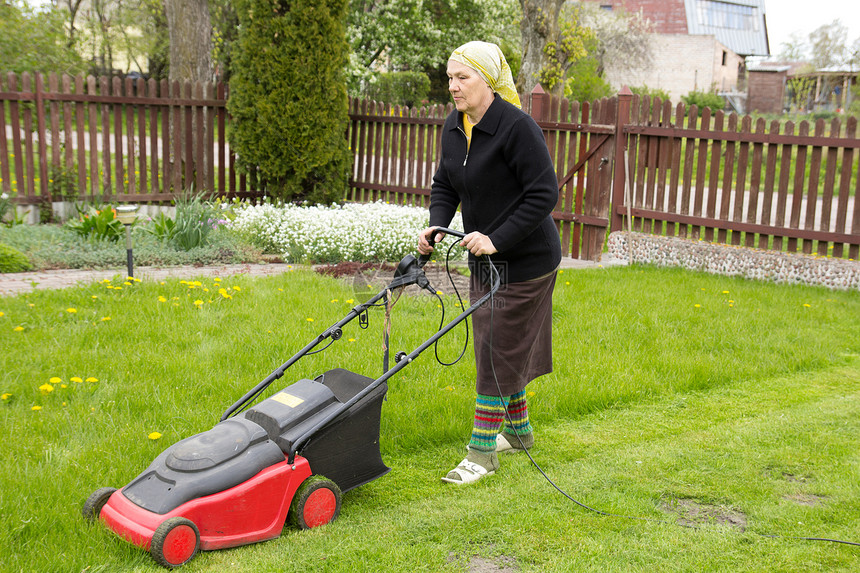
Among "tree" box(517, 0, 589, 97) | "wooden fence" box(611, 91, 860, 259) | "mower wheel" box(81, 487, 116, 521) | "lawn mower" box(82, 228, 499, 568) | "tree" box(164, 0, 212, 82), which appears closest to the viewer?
"lawn mower" box(82, 228, 499, 568)

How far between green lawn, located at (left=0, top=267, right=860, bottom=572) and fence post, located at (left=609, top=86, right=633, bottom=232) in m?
2.73

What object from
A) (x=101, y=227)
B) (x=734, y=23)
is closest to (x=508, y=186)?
(x=101, y=227)

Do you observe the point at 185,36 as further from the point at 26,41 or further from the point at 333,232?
the point at 333,232

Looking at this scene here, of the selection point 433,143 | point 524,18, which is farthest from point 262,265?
point 524,18

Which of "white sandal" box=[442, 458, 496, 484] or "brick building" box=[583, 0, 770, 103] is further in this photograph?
"brick building" box=[583, 0, 770, 103]

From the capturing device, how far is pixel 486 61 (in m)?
3.42

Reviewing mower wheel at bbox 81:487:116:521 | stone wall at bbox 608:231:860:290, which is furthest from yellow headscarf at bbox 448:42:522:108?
stone wall at bbox 608:231:860:290

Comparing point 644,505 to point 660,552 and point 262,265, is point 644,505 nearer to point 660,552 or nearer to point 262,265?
point 660,552

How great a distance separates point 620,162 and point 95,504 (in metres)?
7.74

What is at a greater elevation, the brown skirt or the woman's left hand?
the woman's left hand

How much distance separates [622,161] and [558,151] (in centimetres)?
87

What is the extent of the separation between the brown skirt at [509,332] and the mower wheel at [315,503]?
3.04ft

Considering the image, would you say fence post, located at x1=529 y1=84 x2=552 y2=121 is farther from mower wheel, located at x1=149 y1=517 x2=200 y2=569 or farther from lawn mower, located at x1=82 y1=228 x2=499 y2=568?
mower wheel, located at x1=149 y1=517 x2=200 y2=569

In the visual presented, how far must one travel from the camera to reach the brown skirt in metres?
3.62
